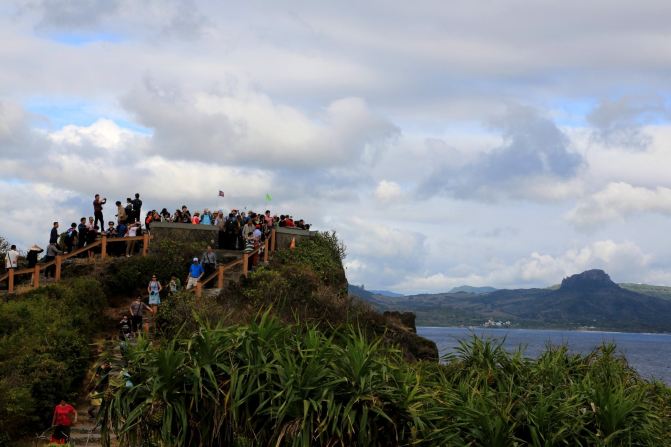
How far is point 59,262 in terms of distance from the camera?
37094 millimetres

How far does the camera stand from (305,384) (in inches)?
705

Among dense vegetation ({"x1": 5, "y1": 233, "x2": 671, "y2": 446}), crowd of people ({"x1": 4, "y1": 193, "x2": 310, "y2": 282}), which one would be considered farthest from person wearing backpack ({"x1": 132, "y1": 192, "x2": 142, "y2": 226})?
dense vegetation ({"x1": 5, "y1": 233, "x2": 671, "y2": 446})

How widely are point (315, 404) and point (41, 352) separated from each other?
1220 centimetres

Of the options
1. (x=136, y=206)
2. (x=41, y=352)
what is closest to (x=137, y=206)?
(x=136, y=206)

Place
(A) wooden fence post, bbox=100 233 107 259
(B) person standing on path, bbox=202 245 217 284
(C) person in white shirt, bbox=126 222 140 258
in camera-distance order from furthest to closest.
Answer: (C) person in white shirt, bbox=126 222 140 258, (A) wooden fence post, bbox=100 233 107 259, (B) person standing on path, bbox=202 245 217 284

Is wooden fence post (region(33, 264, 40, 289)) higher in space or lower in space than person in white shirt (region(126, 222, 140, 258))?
lower

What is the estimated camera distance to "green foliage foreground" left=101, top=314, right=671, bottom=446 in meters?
17.6

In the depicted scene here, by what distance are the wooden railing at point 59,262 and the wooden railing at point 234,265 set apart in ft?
14.1

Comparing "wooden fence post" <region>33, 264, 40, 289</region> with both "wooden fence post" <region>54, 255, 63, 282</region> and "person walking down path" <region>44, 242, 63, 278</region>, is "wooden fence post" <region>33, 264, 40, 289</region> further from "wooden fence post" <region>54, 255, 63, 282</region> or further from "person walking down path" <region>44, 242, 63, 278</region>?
"person walking down path" <region>44, 242, 63, 278</region>

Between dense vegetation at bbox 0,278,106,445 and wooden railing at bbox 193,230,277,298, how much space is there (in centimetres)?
397

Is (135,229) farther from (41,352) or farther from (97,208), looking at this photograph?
(41,352)

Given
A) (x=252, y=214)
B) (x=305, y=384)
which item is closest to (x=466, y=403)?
(x=305, y=384)

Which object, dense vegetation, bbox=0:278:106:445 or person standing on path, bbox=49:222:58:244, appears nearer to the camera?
dense vegetation, bbox=0:278:106:445

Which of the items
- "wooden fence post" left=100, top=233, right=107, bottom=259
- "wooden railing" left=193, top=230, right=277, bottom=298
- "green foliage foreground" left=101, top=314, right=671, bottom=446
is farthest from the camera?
"wooden fence post" left=100, top=233, right=107, bottom=259
